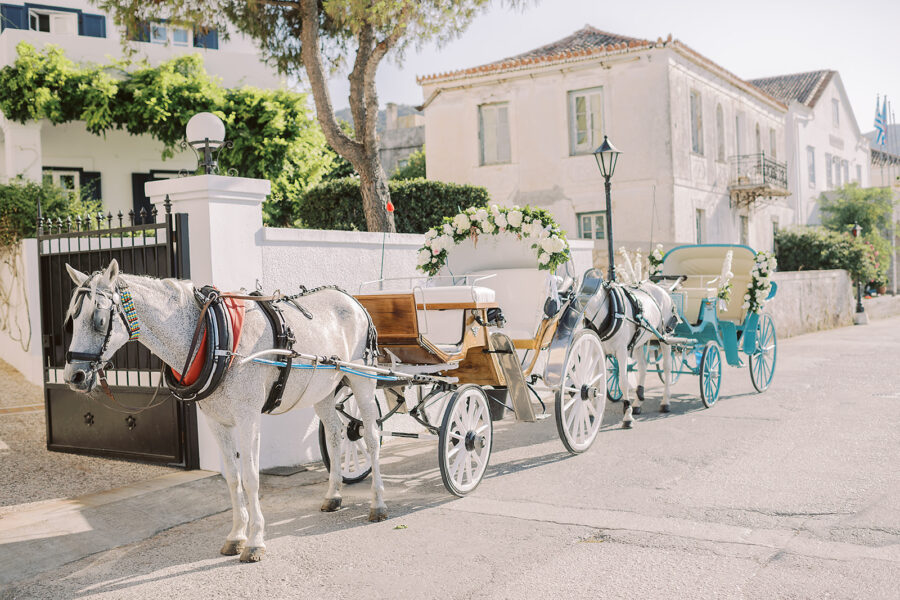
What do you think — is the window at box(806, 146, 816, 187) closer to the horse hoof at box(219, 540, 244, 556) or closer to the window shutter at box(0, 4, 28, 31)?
the window shutter at box(0, 4, 28, 31)

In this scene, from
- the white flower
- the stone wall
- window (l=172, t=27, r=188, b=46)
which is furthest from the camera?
the stone wall

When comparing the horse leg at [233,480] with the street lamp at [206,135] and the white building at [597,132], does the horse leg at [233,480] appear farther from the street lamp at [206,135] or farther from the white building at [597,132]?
the white building at [597,132]

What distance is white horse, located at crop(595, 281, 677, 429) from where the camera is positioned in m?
8.42

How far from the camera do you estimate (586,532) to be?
5145 mm

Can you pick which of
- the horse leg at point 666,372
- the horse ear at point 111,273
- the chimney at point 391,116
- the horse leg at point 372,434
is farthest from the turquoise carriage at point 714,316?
the chimney at point 391,116

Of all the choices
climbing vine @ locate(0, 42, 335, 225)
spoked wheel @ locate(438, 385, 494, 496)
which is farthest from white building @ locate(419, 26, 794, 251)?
spoked wheel @ locate(438, 385, 494, 496)

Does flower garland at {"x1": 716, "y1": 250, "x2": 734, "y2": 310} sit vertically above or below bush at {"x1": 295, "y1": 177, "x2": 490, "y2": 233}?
below

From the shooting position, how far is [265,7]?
13.2 metres

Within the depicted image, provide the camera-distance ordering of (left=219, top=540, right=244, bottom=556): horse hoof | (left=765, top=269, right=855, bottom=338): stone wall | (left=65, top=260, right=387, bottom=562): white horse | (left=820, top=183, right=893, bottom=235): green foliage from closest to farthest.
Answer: (left=65, top=260, right=387, bottom=562): white horse < (left=219, top=540, right=244, bottom=556): horse hoof < (left=765, top=269, right=855, bottom=338): stone wall < (left=820, top=183, right=893, bottom=235): green foliage

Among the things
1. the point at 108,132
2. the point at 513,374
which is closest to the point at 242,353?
the point at 513,374

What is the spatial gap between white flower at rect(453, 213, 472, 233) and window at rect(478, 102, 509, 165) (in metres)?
15.1

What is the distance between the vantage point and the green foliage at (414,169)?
3172cm

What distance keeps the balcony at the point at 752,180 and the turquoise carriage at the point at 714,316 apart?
1373cm

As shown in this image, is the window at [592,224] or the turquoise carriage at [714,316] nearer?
the turquoise carriage at [714,316]
